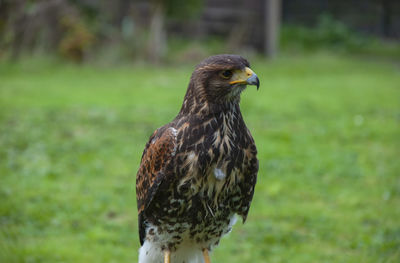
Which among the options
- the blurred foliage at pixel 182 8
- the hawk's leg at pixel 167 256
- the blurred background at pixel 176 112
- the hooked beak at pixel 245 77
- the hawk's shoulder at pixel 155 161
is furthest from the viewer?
the blurred foliage at pixel 182 8

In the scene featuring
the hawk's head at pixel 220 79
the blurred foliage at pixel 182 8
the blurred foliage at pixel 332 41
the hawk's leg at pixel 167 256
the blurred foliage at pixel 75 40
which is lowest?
the blurred foliage at pixel 332 41

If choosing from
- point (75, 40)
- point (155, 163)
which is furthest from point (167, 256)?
point (75, 40)

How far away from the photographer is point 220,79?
10.9 ft

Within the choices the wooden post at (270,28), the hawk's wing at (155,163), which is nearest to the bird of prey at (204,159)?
the hawk's wing at (155,163)

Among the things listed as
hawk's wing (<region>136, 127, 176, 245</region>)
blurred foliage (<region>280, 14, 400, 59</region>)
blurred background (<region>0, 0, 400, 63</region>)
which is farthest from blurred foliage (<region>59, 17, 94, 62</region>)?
hawk's wing (<region>136, 127, 176, 245</region>)

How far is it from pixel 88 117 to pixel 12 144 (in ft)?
6.48

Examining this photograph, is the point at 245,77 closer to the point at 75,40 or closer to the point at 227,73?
the point at 227,73

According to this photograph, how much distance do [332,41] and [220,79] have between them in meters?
19.1

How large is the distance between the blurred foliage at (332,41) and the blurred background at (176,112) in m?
0.07

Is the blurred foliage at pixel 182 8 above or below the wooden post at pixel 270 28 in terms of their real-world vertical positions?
above

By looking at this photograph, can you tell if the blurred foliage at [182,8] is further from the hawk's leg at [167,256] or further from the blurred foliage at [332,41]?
the hawk's leg at [167,256]

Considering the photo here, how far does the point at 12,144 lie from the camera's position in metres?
8.62

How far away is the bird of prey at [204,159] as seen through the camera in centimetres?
328

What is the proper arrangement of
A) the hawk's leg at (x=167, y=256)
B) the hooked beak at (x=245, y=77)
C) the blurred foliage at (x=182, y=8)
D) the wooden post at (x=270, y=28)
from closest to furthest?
1. the hooked beak at (x=245, y=77)
2. the hawk's leg at (x=167, y=256)
3. the blurred foliage at (x=182, y=8)
4. the wooden post at (x=270, y=28)
